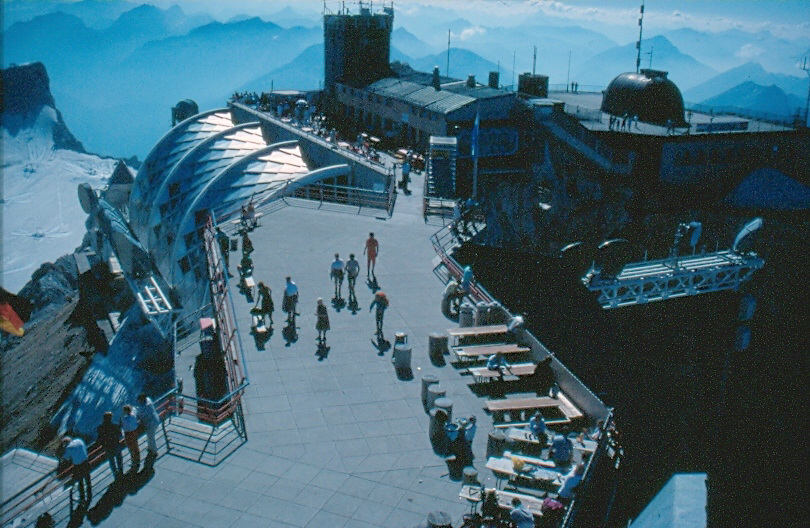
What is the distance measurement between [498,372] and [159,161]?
4418 cm

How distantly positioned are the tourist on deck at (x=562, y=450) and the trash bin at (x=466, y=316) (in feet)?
19.5

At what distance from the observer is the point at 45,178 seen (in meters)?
135

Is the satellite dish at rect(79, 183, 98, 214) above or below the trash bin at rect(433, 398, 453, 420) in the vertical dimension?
above

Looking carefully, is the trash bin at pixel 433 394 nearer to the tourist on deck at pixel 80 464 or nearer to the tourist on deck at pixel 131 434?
the tourist on deck at pixel 131 434

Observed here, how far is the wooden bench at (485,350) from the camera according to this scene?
16375 millimetres

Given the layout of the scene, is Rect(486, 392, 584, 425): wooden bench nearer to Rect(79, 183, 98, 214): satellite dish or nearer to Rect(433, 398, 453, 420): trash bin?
Rect(433, 398, 453, 420): trash bin

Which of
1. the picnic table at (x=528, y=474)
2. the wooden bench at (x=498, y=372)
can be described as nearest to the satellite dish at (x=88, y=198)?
the wooden bench at (x=498, y=372)

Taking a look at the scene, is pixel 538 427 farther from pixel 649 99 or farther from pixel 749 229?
pixel 649 99

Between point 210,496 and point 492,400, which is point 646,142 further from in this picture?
point 210,496

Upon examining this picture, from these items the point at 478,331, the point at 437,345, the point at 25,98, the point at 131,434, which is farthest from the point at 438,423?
the point at 25,98

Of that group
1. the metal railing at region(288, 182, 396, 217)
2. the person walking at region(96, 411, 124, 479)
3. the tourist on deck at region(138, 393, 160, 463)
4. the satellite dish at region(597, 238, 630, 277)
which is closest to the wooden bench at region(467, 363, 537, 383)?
the satellite dish at region(597, 238, 630, 277)

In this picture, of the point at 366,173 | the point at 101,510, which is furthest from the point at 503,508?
the point at 366,173

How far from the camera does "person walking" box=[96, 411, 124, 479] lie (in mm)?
11914

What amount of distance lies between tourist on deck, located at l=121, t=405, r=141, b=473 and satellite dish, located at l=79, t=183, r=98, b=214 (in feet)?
64.2
